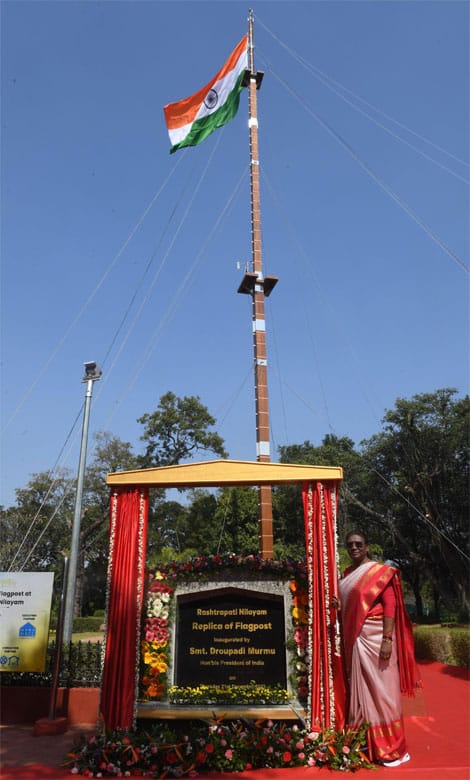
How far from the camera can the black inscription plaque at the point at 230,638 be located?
6910mm

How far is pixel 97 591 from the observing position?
4484 cm

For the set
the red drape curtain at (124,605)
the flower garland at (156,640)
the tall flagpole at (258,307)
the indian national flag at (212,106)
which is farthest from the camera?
the indian national flag at (212,106)

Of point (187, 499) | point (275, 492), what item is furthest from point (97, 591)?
point (275, 492)

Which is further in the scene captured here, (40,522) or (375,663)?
(40,522)

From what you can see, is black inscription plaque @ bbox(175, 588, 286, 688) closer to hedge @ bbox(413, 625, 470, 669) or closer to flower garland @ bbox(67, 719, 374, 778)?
flower garland @ bbox(67, 719, 374, 778)

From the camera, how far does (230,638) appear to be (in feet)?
23.0

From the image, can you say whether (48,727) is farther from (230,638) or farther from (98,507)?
(98,507)

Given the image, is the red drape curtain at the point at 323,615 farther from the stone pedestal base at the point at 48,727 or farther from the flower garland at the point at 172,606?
the stone pedestal base at the point at 48,727

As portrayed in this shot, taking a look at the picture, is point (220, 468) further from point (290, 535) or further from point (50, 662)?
point (290, 535)

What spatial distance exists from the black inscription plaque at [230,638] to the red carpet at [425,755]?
1198mm

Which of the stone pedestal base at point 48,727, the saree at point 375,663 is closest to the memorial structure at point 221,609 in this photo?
the saree at point 375,663

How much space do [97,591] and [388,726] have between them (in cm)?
4252

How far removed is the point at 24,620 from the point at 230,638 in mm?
3575

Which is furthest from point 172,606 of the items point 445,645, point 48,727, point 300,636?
point 445,645
